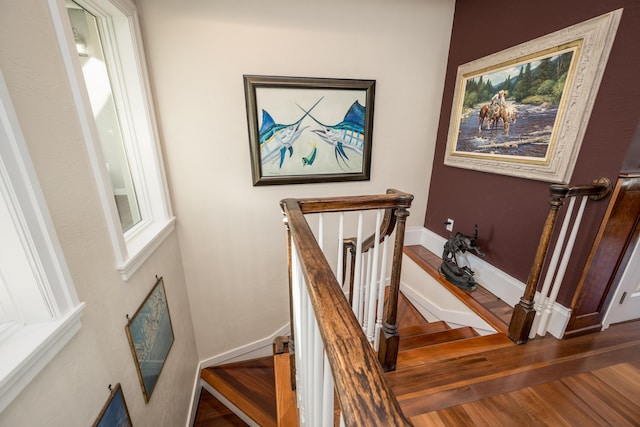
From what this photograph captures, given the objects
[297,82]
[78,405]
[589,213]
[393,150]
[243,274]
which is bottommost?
[243,274]

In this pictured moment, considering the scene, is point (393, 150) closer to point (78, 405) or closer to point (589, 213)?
point (589, 213)

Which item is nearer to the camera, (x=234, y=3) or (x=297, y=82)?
(x=234, y=3)

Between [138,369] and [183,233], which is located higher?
[183,233]

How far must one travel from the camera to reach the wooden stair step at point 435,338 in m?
1.82

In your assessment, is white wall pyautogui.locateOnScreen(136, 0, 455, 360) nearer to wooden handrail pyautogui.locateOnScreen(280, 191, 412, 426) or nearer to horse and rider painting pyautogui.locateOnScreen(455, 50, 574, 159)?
horse and rider painting pyautogui.locateOnScreen(455, 50, 574, 159)

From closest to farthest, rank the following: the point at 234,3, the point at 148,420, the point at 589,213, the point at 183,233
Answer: the point at 589,213
the point at 148,420
the point at 234,3
the point at 183,233

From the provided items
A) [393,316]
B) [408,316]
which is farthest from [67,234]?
[408,316]

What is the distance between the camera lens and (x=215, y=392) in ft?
8.50

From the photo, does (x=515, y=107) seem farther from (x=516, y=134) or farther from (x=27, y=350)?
(x=27, y=350)

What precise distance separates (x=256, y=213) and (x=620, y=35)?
2659 mm

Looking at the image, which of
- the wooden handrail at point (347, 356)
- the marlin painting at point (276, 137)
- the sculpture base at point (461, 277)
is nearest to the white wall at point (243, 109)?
the marlin painting at point (276, 137)

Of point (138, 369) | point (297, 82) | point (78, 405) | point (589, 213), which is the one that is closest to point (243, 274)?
point (138, 369)

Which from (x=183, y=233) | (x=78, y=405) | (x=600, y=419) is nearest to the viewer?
(x=78, y=405)

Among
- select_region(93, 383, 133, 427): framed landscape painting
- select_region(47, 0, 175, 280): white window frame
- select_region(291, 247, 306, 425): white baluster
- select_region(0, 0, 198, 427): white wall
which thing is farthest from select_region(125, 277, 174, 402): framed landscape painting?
select_region(291, 247, 306, 425): white baluster
